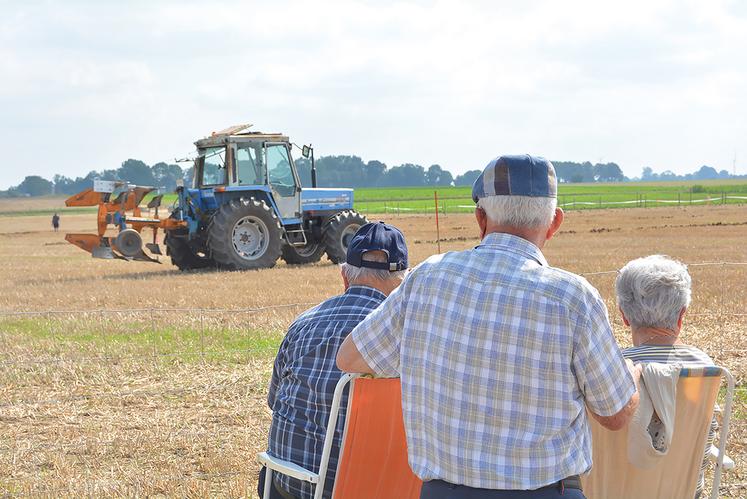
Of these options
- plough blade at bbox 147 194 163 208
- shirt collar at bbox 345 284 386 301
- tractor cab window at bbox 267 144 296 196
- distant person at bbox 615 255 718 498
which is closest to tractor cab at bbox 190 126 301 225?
tractor cab window at bbox 267 144 296 196

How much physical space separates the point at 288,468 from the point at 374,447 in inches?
12.7

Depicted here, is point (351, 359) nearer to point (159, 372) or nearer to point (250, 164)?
point (159, 372)

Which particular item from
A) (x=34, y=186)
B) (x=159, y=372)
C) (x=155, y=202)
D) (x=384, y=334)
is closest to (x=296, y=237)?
(x=155, y=202)

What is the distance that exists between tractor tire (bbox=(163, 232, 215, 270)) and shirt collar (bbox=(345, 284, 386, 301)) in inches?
575

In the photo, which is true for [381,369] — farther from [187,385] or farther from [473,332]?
[187,385]

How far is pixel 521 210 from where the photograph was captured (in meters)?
2.41

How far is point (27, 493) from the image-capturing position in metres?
4.50

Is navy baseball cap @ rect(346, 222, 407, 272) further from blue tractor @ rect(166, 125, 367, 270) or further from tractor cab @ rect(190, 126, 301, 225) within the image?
tractor cab @ rect(190, 126, 301, 225)

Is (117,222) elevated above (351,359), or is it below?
below

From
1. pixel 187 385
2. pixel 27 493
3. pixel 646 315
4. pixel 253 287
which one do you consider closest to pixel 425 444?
pixel 646 315

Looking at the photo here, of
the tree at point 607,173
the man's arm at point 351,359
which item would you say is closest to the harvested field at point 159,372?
the man's arm at point 351,359

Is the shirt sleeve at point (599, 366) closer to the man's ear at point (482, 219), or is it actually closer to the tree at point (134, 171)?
the man's ear at point (482, 219)

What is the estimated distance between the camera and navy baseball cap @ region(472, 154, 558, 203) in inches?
94.3

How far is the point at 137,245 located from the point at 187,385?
9.83 m
